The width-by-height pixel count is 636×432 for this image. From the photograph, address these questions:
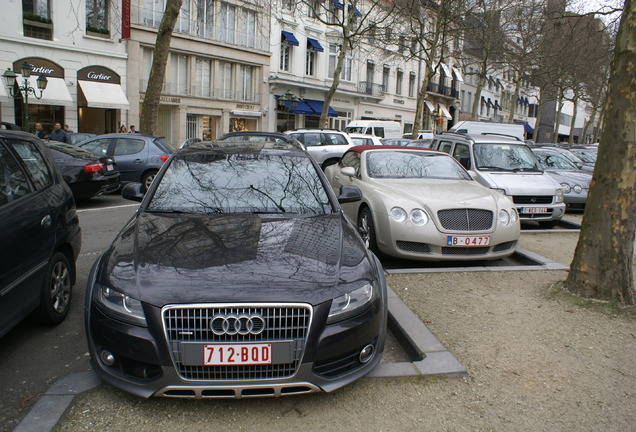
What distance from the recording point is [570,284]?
5203 millimetres

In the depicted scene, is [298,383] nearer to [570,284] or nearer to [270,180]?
[270,180]

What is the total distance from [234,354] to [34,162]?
9.72ft

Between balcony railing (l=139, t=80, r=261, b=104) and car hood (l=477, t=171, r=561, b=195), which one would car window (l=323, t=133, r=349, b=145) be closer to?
car hood (l=477, t=171, r=561, b=195)

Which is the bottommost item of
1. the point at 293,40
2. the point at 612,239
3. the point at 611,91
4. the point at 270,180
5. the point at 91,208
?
the point at 91,208

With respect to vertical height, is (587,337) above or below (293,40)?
below

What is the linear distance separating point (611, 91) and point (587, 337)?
7.54 ft

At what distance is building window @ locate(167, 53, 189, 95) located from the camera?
30.3 metres

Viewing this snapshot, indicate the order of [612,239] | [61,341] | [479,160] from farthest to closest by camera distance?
[479,160]
[612,239]
[61,341]

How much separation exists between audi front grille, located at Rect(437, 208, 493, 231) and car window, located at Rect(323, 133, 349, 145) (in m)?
13.4

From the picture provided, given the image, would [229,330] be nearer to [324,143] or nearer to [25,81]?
[324,143]

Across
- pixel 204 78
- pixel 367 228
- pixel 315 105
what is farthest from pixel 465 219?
pixel 315 105

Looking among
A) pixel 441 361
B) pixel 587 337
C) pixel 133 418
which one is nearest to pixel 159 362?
pixel 133 418

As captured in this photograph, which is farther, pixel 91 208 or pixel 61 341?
pixel 91 208

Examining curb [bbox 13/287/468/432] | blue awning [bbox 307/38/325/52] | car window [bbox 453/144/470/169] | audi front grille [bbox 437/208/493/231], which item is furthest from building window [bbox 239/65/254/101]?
curb [bbox 13/287/468/432]
